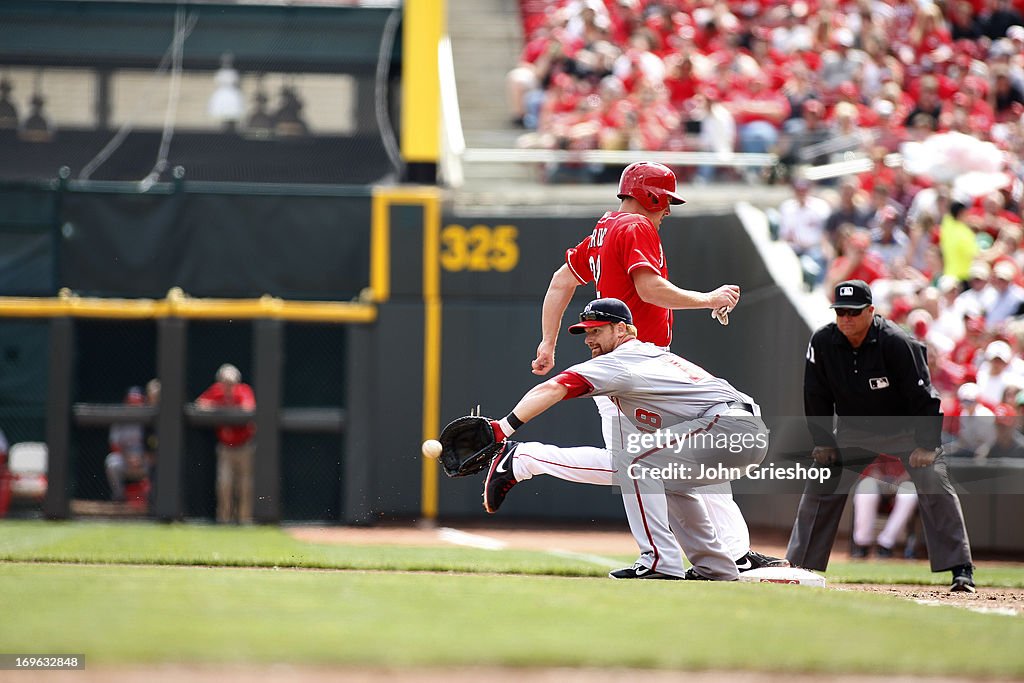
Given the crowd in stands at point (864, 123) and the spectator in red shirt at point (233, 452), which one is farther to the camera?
the spectator in red shirt at point (233, 452)

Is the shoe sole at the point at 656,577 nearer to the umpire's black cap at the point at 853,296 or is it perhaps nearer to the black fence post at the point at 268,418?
the umpire's black cap at the point at 853,296

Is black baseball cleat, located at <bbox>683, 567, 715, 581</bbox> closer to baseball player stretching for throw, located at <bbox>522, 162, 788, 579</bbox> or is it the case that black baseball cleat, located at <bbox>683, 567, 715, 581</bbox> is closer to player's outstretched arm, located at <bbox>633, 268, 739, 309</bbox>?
baseball player stretching for throw, located at <bbox>522, 162, 788, 579</bbox>

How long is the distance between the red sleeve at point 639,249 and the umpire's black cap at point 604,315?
35 cm

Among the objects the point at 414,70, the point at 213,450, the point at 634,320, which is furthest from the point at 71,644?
the point at 414,70

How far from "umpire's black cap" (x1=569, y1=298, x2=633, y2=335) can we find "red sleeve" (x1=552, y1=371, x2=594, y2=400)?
262 mm

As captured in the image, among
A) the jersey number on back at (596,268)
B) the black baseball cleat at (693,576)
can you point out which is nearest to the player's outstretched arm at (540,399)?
the jersey number on back at (596,268)

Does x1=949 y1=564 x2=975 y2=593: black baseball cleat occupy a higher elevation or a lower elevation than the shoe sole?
lower

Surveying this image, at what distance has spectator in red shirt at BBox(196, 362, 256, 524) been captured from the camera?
13.6 m

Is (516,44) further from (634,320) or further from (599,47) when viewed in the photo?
(634,320)

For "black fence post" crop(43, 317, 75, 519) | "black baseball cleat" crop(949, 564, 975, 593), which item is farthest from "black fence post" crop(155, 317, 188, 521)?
"black baseball cleat" crop(949, 564, 975, 593)

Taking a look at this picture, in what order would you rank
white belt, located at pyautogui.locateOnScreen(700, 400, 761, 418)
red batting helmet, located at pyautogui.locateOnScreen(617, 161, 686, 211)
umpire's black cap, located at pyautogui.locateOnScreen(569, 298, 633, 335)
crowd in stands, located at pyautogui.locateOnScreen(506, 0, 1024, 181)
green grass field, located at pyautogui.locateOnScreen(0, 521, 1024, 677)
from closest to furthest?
green grass field, located at pyautogui.locateOnScreen(0, 521, 1024, 677), umpire's black cap, located at pyautogui.locateOnScreen(569, 298, 633, 335), white belt, located at pyautogui.locateOnScreen(700, 400, 761, 418), red batting helmet, located at pyautogui.locateOnScreen(617, 161, 686, 211), crowd in stands, located at pyautogui.locateOnScreen(506, 0, 1024, 181)

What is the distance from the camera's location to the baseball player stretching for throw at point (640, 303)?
667 centimetres

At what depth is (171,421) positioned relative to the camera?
13.6 m

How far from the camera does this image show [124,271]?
1441cm
